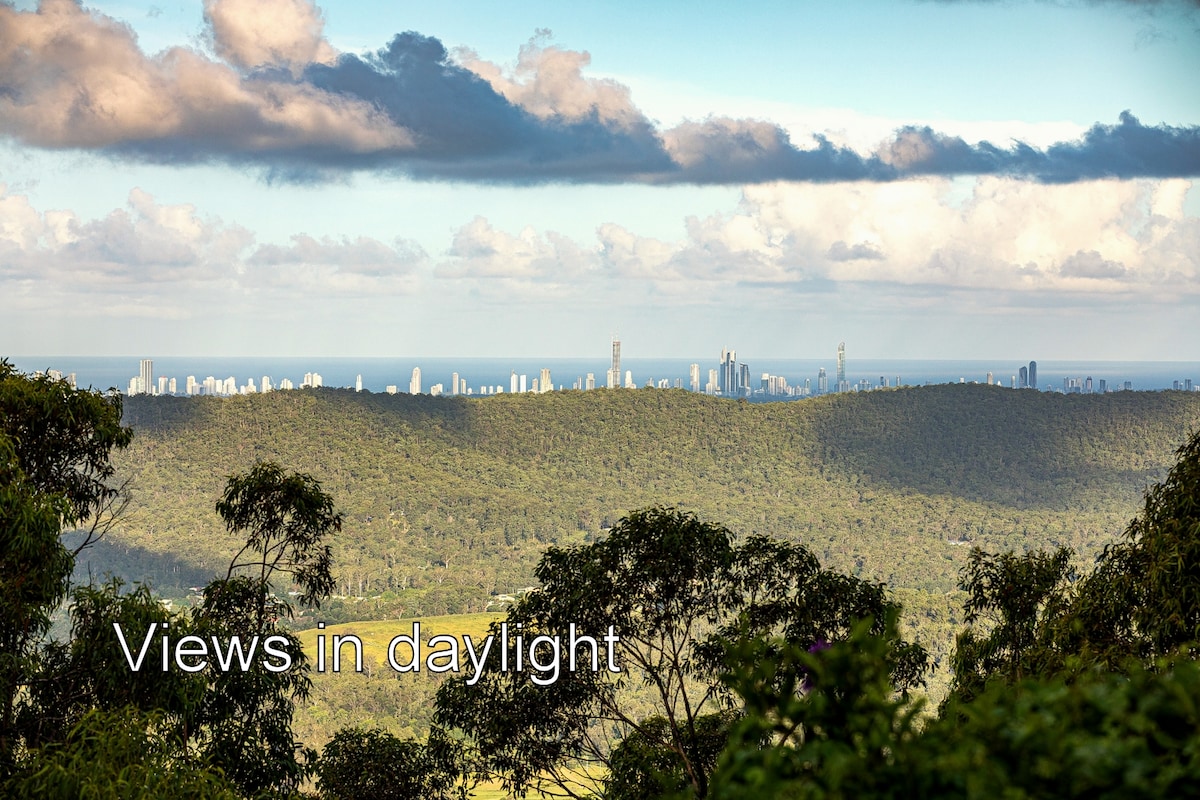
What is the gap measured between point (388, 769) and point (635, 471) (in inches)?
2741

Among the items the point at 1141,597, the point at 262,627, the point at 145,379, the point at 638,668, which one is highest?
the point at 145,379

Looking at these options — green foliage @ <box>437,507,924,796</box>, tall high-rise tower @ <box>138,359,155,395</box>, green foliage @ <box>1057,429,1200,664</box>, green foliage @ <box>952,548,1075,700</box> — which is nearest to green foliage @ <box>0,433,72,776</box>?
green foliage @ <box>437,507,924,796</box>

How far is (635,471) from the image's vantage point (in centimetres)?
7775

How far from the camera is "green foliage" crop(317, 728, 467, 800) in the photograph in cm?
826

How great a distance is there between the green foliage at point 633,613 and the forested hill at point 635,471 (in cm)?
4131

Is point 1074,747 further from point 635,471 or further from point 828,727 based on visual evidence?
point 635,471

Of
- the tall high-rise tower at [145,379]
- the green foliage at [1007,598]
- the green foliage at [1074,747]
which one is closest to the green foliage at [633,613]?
the green foliage at [1007,598]

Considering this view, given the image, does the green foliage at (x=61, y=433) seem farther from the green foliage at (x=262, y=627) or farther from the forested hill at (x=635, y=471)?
the forested hill at (x=635, y=471)

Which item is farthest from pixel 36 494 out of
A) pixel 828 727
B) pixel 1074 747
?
pixel 1074 747

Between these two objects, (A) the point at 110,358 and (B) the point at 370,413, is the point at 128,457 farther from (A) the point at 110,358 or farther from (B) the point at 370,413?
(A) the point at 110,358

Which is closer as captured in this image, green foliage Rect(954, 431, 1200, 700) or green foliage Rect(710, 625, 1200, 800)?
green foliage Rect(710, 625, 1200, 800)

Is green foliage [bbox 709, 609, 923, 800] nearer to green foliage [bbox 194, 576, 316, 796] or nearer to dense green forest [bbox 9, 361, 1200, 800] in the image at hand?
dense green forest [bbox 9, 361, 1200, 800]

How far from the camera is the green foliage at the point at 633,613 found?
6.87 metres

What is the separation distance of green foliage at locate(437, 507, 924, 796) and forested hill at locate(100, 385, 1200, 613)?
41.3m
